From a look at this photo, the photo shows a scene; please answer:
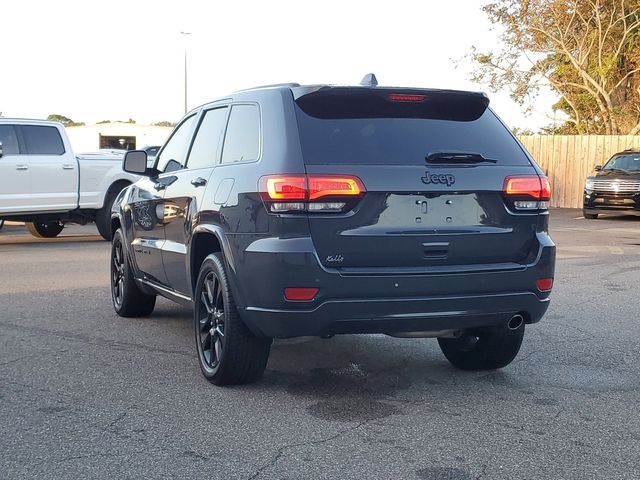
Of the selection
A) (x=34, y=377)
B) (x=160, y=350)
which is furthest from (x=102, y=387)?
(x=160, y=350)

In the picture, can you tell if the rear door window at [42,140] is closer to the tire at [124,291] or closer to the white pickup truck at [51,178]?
the white pickup truck at [51,178]

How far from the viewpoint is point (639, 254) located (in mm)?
13445

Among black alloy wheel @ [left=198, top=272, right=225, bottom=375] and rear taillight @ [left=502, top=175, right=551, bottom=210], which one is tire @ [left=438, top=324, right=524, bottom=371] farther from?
black alloy wheel @ [left=198, top=272, right=225, bottom=375]

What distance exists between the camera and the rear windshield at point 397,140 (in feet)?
16.4

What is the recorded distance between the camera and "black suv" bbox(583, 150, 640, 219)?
69.8ft

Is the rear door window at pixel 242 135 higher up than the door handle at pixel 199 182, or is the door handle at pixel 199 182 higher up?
the rear door window at pixel 242 135

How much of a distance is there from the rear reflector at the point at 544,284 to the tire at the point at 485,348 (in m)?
0.38

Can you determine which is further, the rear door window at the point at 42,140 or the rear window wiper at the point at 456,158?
the rear door window at the point at 42,140

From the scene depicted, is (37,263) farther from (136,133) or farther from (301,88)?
(136,133)

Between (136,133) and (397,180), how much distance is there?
161 ft

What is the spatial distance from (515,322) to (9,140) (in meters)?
11.3

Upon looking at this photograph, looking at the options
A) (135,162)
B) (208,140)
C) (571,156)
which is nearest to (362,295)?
(208,140)

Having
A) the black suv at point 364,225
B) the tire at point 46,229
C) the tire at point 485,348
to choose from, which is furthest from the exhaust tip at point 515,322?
the tire at point 46,229

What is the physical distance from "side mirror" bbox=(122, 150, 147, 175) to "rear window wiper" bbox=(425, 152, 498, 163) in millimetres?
2746
